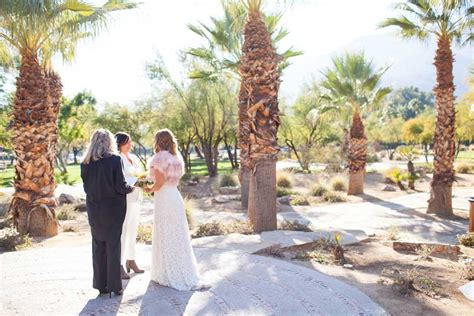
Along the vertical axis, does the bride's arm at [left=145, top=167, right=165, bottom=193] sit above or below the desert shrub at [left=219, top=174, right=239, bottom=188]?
above

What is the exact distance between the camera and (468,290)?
5.48 m

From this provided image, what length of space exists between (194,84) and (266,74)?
1471 cm

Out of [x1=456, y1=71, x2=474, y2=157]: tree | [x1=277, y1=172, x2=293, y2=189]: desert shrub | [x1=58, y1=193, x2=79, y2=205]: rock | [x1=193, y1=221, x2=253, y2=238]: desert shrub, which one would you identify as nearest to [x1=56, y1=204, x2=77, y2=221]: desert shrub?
[x1=58, y1=193, x2=79, y2=205]: rock

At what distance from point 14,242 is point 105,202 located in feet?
13.3

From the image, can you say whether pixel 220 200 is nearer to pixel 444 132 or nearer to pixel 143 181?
pixel 444 132

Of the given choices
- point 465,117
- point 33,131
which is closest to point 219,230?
point 33,131

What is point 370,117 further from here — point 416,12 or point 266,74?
point 266,74

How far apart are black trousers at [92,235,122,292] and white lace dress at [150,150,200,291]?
54 cm

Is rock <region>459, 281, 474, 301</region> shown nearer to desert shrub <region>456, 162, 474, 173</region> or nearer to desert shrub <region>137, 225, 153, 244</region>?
desert shrub <region>137, 225, 153, 244</region>

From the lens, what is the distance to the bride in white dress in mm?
5484

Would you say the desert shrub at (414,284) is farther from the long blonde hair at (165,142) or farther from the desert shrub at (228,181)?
the desert shrub at (228,181)

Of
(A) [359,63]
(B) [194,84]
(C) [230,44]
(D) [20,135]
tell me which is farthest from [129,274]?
(B) [194,84]

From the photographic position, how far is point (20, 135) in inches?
368

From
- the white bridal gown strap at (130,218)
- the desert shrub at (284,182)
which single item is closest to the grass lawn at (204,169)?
the desert shrub at (284,182)
